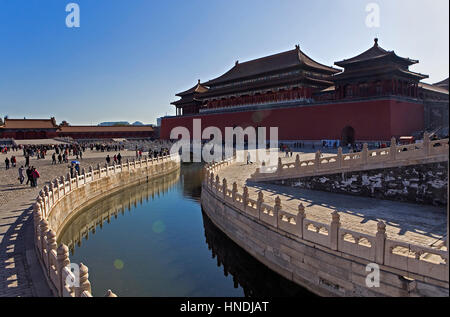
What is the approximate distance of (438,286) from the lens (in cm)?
504

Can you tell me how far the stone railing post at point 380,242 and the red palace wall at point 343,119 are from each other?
2169 centimetres

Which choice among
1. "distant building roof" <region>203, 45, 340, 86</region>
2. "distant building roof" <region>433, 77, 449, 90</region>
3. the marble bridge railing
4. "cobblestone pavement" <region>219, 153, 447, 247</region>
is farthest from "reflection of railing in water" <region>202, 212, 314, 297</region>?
"distant building roof" <region>433, 77, 449, 90</region>

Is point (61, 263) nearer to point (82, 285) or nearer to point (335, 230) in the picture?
point (82, 285)

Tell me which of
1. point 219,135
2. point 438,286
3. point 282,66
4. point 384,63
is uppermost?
point 282,66

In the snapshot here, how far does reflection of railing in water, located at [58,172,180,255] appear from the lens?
39.4 ft

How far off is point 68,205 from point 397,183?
12602mm

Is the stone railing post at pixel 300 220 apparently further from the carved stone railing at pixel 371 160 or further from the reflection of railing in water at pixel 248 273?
the carved stone railing at pixel 371 160

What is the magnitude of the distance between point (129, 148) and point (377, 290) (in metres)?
40.6

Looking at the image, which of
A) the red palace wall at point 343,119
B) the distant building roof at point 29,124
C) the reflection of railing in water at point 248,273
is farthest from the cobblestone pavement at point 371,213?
the distant building roof at point 29,124

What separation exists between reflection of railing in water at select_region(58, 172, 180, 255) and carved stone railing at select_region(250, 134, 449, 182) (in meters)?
7.16

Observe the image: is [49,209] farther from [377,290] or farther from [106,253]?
[377,290]

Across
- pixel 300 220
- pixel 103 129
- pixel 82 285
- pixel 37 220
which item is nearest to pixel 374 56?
pixel 300 220

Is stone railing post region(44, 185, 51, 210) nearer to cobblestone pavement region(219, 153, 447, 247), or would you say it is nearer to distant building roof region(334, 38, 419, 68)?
cobblestone pavement region(219, 153, 447, 247)
